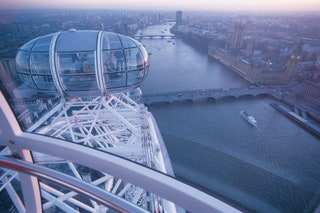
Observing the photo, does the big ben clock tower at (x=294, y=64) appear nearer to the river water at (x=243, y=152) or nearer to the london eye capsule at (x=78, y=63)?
the river water at (x=243, y=152)

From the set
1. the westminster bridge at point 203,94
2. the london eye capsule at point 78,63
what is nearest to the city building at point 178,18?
the westminster bridge at point 203,94

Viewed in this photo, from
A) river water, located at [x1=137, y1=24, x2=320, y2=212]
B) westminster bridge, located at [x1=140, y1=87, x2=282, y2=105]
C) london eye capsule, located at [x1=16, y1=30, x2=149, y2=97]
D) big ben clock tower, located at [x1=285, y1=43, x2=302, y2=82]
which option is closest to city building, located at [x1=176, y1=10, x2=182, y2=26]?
big ben clock tower, located at [x1=285, y1=43, x2=302, y2=82]

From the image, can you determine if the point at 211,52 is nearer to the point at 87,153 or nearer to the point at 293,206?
the point at 293,206

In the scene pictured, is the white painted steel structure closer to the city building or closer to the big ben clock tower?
the big ben clock tower

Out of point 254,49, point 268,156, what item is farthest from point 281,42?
point 268,156

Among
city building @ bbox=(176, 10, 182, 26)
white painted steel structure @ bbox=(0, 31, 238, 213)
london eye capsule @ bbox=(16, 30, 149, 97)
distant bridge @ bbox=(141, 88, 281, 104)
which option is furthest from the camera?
city building @ bbox=(176, 10, 182, 26)

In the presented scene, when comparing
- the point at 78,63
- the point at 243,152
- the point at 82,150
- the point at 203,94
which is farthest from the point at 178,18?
the point at 82,150

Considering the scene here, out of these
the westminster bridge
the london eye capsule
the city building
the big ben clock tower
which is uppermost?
the london eye capsule
